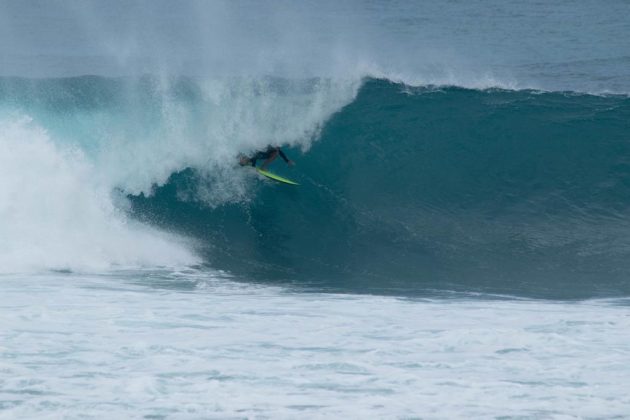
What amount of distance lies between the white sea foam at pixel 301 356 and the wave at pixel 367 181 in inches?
69.7

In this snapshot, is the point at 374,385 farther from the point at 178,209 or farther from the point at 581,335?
the point at 178,209

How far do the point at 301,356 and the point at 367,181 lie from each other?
7.42 metres

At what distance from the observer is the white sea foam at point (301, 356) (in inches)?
313

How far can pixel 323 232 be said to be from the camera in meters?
14.8

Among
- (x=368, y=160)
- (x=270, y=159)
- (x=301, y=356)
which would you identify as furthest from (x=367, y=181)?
(x=301, y=356)

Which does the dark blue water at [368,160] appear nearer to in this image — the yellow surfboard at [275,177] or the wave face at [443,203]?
the wave face at [443,203]

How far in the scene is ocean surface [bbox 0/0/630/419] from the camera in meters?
8.46

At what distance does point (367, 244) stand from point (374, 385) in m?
6.07

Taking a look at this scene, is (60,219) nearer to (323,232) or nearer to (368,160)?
(323,232)

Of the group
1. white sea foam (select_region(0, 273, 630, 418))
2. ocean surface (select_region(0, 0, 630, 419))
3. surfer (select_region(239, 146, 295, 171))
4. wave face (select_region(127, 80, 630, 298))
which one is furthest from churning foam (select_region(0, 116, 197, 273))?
surfer (select_region(239, 146, 295, 171))

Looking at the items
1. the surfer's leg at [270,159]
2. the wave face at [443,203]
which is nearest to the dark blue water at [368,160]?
the wave face at [443,203]

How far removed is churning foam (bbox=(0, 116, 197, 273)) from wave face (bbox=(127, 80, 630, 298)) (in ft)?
2.34

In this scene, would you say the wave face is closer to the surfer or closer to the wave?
the wave

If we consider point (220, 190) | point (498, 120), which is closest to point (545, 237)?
point (498, 120)
